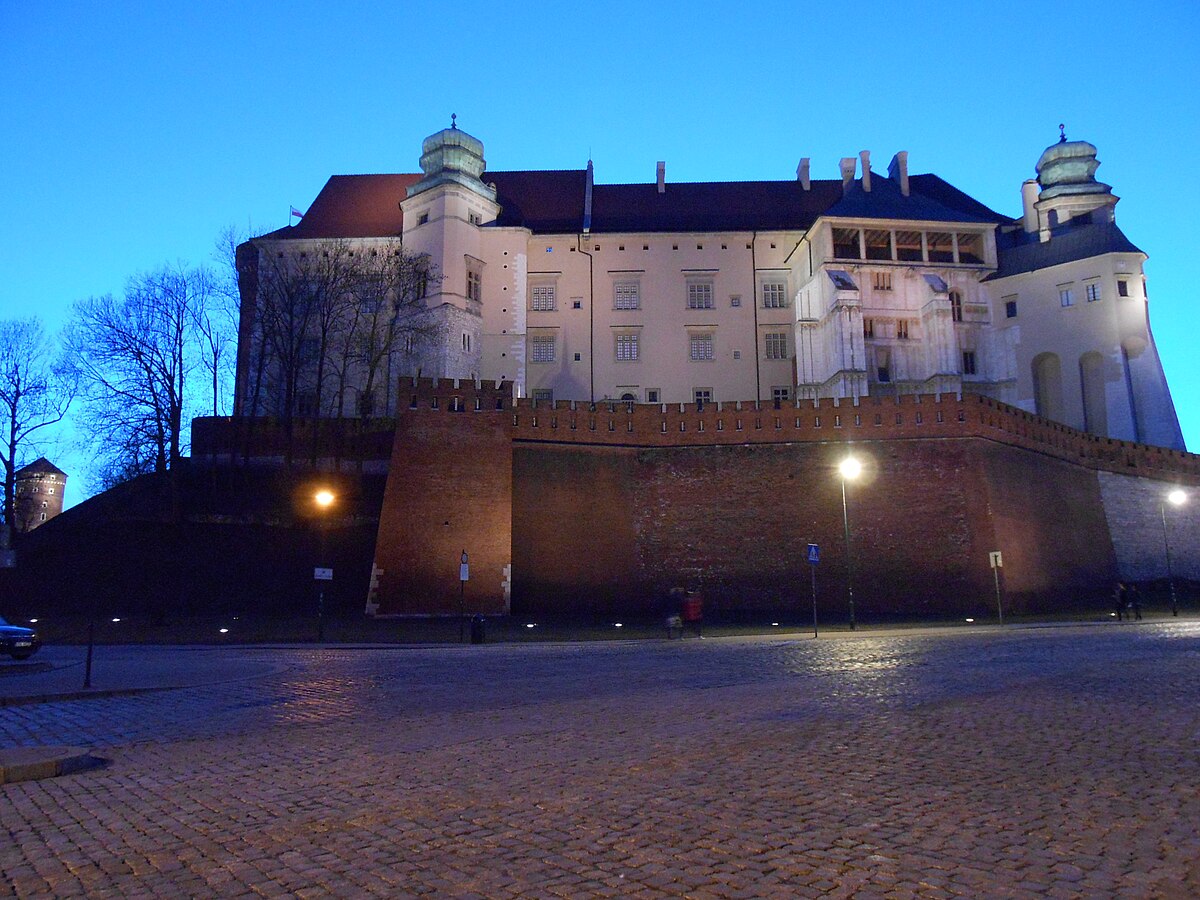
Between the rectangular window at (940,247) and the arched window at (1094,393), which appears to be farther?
the rectangular window at (940,247)

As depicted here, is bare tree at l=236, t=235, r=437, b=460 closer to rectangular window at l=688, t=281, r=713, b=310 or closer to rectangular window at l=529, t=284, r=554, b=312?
rectangular window at l=529, t=284, r=554, b=312

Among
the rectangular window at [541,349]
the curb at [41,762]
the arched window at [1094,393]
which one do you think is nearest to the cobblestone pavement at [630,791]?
the curb at [41,762]

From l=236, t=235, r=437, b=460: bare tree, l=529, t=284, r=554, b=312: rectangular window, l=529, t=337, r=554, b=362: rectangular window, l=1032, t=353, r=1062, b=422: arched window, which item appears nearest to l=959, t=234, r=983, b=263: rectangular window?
l=1032, t=353, r=1062, b=422: arched window

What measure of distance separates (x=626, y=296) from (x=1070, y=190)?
27.1 metres

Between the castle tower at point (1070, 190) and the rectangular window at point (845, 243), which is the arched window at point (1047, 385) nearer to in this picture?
the castle tower at point (1070, 190)

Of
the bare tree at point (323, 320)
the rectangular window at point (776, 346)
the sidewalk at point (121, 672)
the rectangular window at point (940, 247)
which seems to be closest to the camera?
the sidewalk at point (121, 672)

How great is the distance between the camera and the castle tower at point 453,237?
51906 millimetres

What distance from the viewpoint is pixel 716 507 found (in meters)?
35.0

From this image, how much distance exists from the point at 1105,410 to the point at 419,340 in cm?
3611

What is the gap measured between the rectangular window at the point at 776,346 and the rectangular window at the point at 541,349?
42.1 ft

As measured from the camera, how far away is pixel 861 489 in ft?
114

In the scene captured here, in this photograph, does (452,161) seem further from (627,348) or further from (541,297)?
(627,348)

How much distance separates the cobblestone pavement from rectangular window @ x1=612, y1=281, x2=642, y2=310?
147 feet

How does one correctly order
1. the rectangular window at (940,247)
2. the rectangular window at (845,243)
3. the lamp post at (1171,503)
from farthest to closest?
the rectangular window at (940,247) < the rectangular window at (845,243) < the lamp post at (1171,503)
